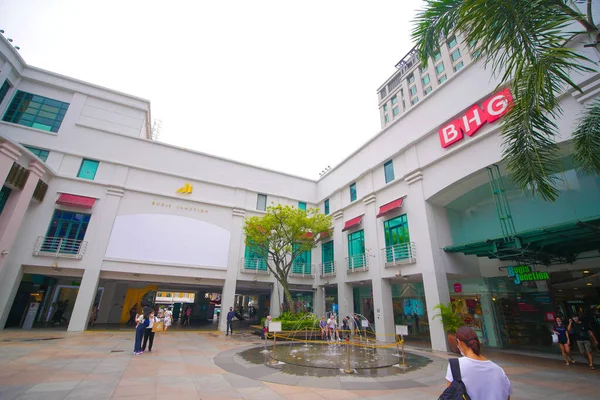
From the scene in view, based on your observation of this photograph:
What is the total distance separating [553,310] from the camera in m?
12.6

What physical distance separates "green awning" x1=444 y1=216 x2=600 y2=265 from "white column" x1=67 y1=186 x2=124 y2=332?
65.5 ft

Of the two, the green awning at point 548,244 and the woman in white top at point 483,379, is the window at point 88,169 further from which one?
the green awning at point 548,244

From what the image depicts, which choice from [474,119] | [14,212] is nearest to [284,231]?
[474,119]

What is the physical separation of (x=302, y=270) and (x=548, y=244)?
1547cm

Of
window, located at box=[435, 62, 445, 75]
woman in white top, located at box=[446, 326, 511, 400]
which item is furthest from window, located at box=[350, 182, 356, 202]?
window, located at box=[435, 62, 445, 75]

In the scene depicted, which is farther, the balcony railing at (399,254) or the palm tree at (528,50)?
the balcony railing at (399,254)

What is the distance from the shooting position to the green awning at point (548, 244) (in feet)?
29.4

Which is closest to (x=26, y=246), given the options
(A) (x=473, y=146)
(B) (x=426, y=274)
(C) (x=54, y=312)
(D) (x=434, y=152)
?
(C) (x=54, y=312)

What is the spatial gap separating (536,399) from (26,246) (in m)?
22.6

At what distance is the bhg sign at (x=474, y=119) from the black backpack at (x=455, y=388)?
468 inches

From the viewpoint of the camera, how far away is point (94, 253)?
16578 millimetres

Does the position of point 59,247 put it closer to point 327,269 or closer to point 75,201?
point 75,201

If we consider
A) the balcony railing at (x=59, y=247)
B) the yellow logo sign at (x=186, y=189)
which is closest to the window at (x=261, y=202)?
the yellow logo sign at (x=186, y=189)

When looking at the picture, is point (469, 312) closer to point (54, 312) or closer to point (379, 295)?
point (379, 295)
